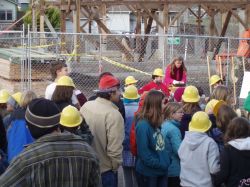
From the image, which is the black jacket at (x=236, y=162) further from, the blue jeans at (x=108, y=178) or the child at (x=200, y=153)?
the blue jeans at (x=108, y=178)

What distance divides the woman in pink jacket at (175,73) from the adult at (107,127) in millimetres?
4975

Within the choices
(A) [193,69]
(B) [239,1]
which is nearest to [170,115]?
(A) [193,69]

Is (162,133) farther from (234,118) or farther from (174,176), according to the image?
(234,118)

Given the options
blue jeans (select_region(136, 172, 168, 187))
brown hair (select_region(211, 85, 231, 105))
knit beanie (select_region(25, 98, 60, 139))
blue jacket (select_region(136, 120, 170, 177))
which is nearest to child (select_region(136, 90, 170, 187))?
blue jacket (select_region(136, 120, 170, 177))

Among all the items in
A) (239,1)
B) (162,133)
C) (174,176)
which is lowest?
(174,176)

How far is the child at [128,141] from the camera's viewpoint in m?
7.15

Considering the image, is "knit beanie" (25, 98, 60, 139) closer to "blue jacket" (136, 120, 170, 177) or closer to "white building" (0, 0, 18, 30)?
"blue jacket" (136, 120, 170, 177)

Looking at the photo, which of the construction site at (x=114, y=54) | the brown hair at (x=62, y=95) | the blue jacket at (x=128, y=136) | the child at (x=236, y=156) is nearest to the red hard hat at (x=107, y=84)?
the brown hair at (x=62, y=95)

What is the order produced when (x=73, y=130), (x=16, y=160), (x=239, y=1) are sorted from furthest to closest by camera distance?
(x=239, y=1)
(x=73, y=130)
(x=16, y=160)

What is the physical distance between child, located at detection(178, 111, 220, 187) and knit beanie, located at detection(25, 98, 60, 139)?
8.40 feet

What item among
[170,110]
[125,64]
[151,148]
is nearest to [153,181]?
[151,148]

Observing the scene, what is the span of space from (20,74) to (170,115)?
29.6ft

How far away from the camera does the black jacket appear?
5.39 m

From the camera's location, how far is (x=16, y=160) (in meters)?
3.40
